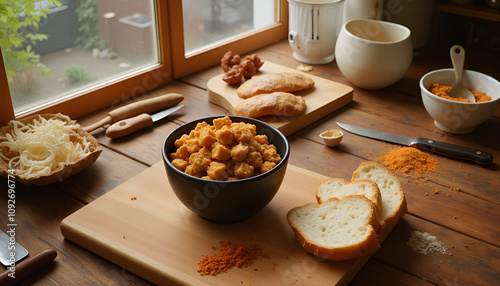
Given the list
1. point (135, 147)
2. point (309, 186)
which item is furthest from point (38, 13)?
point (309, 186)

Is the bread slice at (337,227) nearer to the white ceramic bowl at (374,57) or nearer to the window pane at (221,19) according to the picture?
the white ceramic bowl at (374,57)

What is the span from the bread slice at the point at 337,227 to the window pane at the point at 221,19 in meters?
0.96

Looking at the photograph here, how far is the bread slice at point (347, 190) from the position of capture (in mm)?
1046

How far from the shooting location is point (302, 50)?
1.91m

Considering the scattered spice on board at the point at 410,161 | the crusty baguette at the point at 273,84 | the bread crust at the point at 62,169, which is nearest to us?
the bread crust at the point at 62,169

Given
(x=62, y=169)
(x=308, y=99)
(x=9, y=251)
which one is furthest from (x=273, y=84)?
(x=9, y=251)

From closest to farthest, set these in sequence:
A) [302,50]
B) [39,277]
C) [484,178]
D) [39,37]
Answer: [39,277]
[484,178]
[39,37]
[302,50]

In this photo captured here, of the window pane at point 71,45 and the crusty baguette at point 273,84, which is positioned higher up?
the window pane at point 71,45

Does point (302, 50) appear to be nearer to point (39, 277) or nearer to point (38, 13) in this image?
point (38, 13)

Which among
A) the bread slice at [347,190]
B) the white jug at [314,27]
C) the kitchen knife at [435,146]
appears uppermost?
the white jug at [314,27]

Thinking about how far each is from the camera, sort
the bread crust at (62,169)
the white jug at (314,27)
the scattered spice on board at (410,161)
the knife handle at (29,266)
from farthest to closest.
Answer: the white jug at (314,27), the scattered spice on board at (410,161), the bread crust at (62,169), the knife handle at (29,266)

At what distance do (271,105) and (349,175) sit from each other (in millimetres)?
308

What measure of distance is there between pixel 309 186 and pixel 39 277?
578mm

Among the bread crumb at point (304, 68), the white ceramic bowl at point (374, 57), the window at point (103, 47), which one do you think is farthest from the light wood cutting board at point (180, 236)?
the bread crumb at point (304, 68)
